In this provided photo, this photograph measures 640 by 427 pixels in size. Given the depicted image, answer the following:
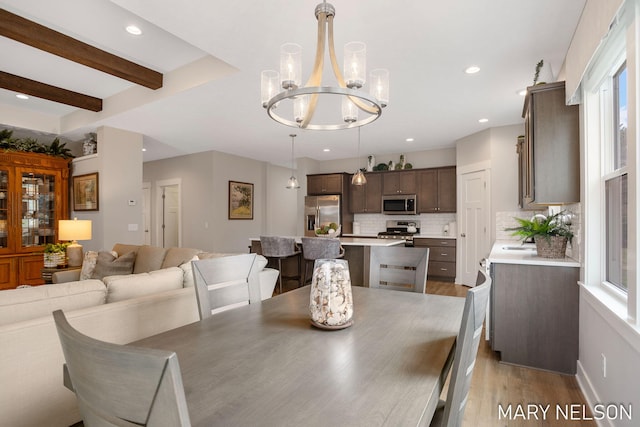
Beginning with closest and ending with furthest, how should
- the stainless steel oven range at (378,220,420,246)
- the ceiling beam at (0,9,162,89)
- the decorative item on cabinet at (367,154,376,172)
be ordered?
1. the ceiling beam at (0,9,162,89)
2. the stainless steel oven range at (378,220,420,246)
3. the decorative item on cabinet at (367,154,376,172)

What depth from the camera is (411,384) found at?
0.87 meters

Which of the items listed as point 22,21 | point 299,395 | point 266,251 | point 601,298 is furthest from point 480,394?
point 22,21

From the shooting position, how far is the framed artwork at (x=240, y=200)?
23.1 feet

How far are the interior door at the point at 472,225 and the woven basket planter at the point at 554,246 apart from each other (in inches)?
102

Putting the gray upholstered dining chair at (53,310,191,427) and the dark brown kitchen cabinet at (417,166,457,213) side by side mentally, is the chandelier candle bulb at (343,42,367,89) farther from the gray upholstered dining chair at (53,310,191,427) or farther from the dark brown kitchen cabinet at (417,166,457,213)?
the dark brown kitchen cabinet at (417,166,457,213)

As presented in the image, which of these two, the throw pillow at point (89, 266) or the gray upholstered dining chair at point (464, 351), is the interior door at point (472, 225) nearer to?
the gray upholstered dining chair at point (464, 351)

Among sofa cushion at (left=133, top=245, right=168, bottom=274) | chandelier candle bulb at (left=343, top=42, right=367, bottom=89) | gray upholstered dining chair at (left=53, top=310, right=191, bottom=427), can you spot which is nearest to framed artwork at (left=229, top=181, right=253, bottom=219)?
sofa cushion at (left=133, top=245, right=168, bottom=274)

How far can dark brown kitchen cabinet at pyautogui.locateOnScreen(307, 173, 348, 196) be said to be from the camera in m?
7.20

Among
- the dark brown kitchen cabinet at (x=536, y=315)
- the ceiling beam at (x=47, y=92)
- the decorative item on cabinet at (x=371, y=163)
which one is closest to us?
the dark brown kitchen cabinet at (x=536, y=315)

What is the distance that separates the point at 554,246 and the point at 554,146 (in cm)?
84

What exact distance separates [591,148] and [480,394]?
1872mm

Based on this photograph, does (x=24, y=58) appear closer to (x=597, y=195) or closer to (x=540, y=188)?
(x=540, y=188)

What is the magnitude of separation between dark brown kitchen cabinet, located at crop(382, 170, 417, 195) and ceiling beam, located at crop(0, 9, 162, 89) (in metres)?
4.59

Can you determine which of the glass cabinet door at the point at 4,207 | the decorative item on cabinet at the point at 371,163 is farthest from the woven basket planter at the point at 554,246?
the glass cabinet door at the point at 4,207
